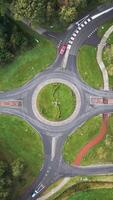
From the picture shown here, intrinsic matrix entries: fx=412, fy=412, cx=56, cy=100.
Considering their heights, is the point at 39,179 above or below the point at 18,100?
below

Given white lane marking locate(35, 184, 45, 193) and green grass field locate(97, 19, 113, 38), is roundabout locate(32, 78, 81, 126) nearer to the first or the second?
green grass field locate(97, 19, 113, 38)

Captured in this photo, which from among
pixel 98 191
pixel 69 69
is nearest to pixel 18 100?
pixel 69 69

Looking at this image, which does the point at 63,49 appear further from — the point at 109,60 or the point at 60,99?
the point at 60,99

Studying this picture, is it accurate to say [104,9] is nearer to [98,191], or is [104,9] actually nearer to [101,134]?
[101,134]

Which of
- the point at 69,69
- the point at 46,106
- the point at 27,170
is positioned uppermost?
the point at 69,69

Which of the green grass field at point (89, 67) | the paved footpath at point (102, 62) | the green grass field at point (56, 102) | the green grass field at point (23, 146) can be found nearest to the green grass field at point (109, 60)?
the paved footpath at point (102, 62)

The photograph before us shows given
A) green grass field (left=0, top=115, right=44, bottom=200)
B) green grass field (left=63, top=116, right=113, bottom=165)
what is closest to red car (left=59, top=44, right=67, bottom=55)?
green grass field (left=63, top=116, right=113, bottom=165)

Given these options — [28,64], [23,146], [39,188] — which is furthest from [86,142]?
[28,64]
